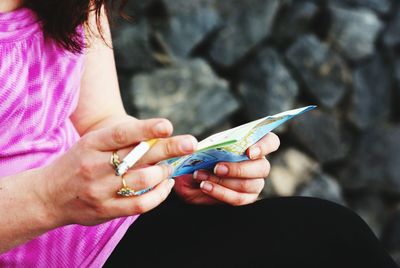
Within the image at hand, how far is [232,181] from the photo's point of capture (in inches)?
44.8

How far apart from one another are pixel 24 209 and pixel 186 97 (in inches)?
50.5

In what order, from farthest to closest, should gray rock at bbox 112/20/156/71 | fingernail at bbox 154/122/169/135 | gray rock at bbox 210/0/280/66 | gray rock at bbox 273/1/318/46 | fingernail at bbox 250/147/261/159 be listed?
gray rock at bbox 273/1/318/46, gray rock at bbox 210/0/280/66, gray rock at bbox 112/20/156/71, fingernail at bbox 250/147/261/159, fingernail at bbox 154/122/169/135

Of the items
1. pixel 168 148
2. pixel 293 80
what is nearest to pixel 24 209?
pixel 168 148

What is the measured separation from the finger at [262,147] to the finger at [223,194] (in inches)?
3.5

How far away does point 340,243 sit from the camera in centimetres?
114

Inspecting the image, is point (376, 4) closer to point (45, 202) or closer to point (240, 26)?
point (240, 26)

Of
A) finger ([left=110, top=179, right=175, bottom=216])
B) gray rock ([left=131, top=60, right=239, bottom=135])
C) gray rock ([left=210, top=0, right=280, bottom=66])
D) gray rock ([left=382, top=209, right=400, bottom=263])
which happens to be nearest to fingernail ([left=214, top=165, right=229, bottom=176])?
finger ([left=110, top=179, right=175, bottom=216])

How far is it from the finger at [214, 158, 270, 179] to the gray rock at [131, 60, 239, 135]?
99 centimetres

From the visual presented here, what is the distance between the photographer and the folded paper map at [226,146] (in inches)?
35.9

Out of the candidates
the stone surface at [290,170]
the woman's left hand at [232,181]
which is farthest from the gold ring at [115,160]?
the stone surface at [290,170]

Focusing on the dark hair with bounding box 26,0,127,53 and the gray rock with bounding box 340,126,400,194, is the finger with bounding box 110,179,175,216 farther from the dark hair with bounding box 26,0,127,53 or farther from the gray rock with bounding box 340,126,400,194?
the gray rock with bounding box 340,126,400,194

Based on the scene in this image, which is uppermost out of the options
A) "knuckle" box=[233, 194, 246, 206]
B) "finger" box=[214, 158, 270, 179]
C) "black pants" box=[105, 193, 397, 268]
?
"finger" box=[214, 158, 270, 179]

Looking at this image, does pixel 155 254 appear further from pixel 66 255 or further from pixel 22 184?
pixel 22 184

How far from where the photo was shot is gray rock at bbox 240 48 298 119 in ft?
7.63
